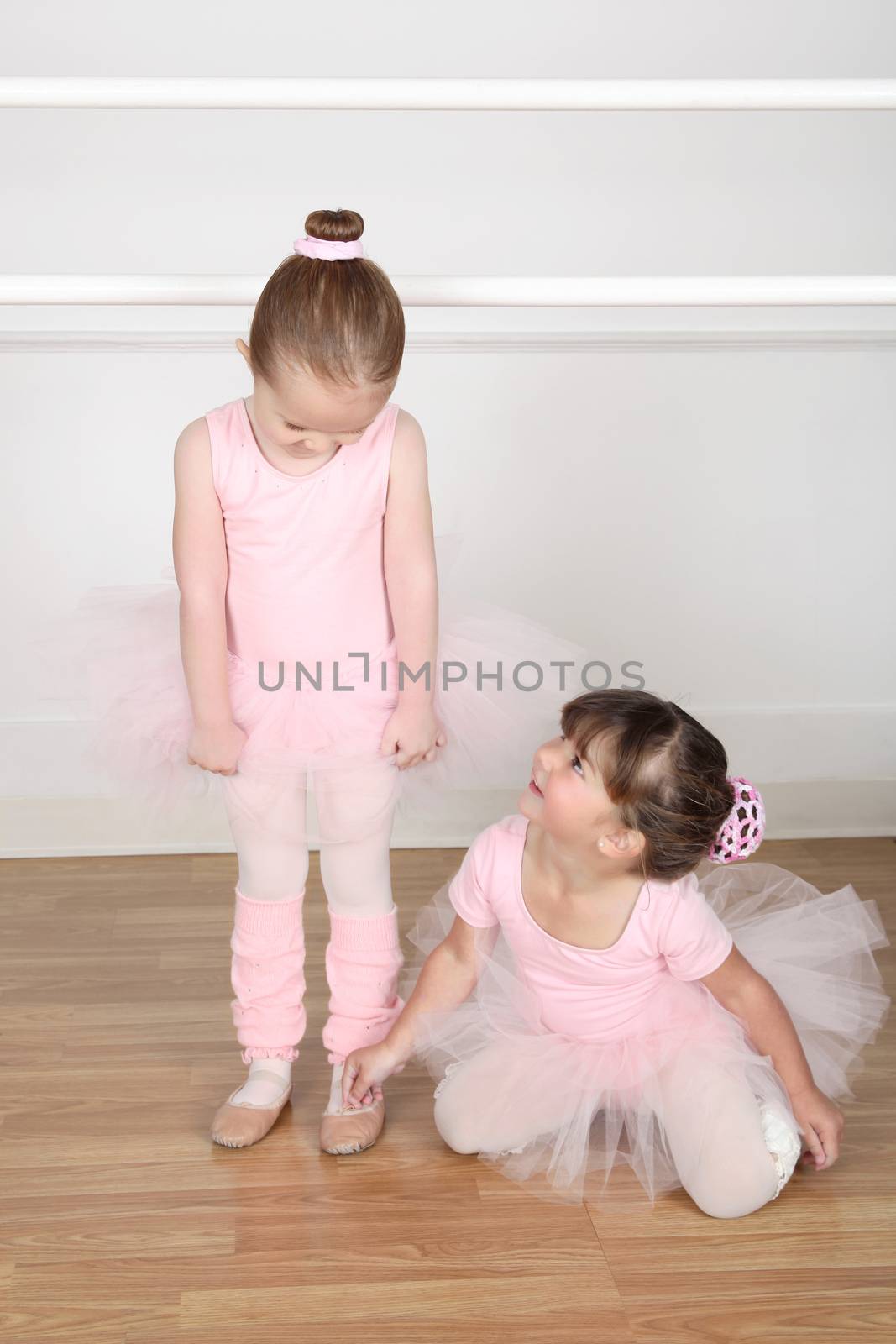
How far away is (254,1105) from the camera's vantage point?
1.38m

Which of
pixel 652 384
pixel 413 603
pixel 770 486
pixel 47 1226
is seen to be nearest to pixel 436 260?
pixel 652 384

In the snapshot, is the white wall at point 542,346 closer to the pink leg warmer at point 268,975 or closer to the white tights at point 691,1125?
the pink leg warmer at point 268,975

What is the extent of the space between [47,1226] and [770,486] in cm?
146

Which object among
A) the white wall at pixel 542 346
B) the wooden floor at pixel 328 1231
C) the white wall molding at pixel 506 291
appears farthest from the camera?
the white wall at pixel 542 346

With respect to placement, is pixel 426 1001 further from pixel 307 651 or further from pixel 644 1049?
pixel 307 651

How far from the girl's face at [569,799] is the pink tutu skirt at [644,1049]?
7.1 inches

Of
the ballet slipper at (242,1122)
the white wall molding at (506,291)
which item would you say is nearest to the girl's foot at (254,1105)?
the ballet slipper at (242,1122)

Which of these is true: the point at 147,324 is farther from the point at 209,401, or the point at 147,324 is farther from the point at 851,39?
the point at 851,39

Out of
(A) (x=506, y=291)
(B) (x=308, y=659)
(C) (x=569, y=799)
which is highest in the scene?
(A) (x=506, y=291)

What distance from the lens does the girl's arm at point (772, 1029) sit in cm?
131

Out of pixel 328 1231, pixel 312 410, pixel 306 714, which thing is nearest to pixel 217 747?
pixel 306 714

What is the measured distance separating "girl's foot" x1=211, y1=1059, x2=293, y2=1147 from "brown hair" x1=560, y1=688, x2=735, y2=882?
0.46m

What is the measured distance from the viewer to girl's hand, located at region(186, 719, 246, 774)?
1.30m

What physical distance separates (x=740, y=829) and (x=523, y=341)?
37.7 inches
